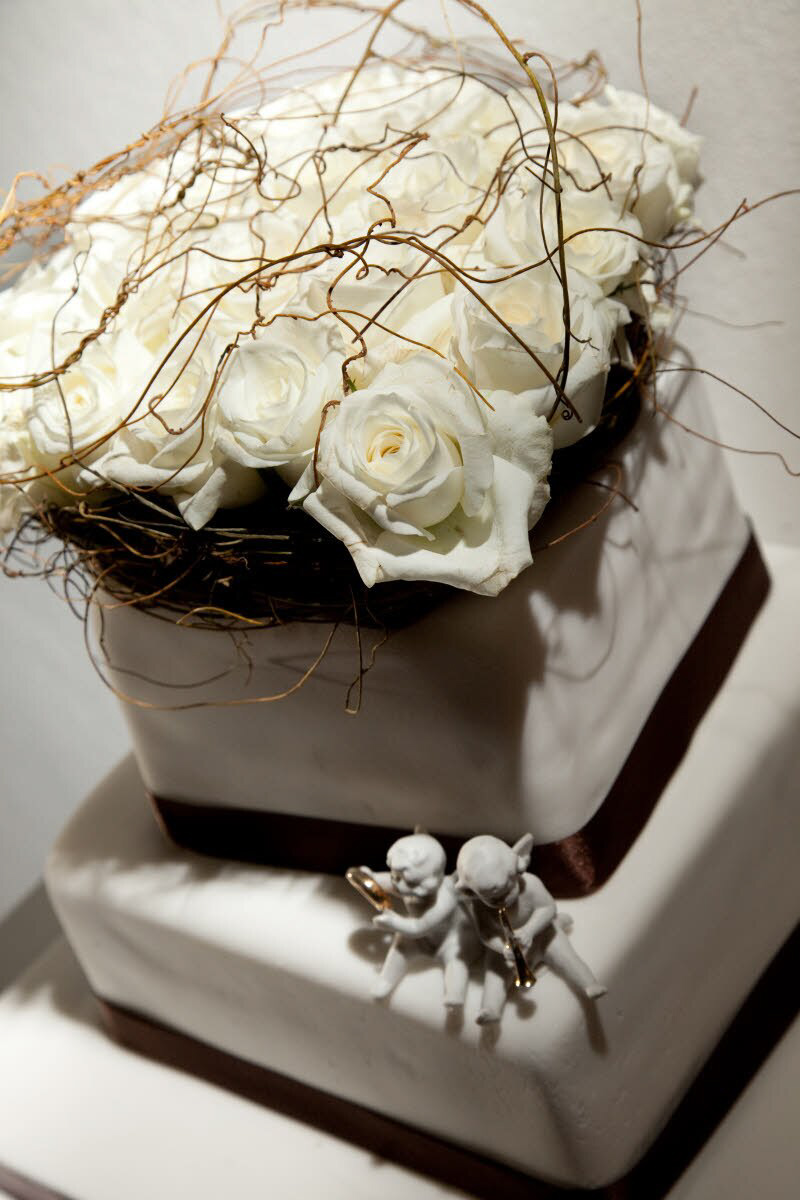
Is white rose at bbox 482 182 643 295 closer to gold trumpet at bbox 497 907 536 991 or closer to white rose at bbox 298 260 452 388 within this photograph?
white rose at bbox 298 260 452 388

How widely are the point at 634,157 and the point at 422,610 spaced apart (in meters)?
0.33

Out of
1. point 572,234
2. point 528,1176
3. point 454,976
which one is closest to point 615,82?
point 572,234

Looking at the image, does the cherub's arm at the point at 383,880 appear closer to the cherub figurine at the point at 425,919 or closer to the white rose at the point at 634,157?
the cherub figurine at the point at 425,919

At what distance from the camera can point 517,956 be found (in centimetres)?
68

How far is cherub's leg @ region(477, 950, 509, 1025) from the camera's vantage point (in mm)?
692

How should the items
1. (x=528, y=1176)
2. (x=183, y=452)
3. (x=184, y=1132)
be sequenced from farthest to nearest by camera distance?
(x=184, y=1132) → (x=528, y=1176) → (x=183, y=452)

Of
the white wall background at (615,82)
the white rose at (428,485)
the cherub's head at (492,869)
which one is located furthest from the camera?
the white wall background at (615,82)

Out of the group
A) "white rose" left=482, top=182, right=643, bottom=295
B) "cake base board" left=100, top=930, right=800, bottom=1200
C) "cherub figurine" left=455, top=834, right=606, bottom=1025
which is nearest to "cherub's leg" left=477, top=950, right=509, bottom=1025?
"cherub figurine" left=455, top=834, right=606, bottom=1025

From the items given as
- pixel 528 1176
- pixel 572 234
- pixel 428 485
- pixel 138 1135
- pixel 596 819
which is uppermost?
pixel 572 234

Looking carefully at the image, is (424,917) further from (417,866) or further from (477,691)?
(477,691)

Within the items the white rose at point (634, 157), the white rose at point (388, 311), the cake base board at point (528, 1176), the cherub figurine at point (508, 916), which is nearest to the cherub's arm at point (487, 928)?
the cherub figurine at point (508, 916)

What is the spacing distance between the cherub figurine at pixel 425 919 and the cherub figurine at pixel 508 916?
1 centimetres

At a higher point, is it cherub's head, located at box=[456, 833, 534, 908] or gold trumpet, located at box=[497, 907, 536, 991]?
cherub's head, located at box=[456, 833, 534, 908]

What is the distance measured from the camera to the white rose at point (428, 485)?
→ 1.82 feet
